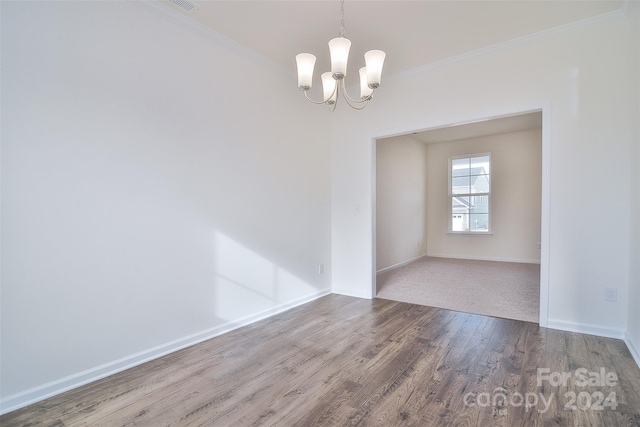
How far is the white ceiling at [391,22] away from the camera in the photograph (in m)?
2.51

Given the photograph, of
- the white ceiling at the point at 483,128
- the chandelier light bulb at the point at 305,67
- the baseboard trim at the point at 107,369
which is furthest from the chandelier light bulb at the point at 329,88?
the white ceiling at the point at 483,128

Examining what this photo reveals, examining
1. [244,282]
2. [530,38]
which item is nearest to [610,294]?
[530,38]

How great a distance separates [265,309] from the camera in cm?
341

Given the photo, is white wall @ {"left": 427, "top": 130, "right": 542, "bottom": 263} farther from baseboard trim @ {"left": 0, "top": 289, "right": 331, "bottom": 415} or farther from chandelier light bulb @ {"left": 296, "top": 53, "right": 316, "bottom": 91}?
chandelier light bulb @ {"left": 296, "top": 53, "right": 316, "bottom": 91}

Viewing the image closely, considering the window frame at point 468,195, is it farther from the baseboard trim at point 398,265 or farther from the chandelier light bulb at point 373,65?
the chandelier light bulb at point 373,65

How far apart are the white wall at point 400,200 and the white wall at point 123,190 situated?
2766 millimetres

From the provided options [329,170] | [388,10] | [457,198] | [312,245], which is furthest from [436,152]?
[388,10]

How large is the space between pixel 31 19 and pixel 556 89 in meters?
4.08

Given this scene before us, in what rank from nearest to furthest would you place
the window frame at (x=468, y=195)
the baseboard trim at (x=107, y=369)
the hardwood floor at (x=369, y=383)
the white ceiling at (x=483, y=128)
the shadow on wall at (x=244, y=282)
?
the hardwood floor at (x=369, y=383) < the baseboard trim at (x=107, y=369) < the shadow on wall at (x=244, y=282) < the white ceiling at (x=483, y=128) < the window frame at (x=468, y=195)

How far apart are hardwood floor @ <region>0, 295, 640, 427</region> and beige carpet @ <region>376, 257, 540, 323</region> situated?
59cm

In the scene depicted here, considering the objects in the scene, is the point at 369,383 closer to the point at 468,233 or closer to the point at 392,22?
the point at 392,22

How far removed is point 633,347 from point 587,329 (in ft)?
1.35

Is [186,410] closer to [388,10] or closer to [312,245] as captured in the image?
[312,245]

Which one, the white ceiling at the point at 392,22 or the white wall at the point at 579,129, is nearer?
the white ceiling at the point at 392,22
